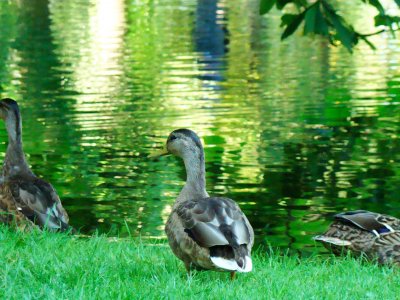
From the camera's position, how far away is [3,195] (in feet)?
Answer: 33.6

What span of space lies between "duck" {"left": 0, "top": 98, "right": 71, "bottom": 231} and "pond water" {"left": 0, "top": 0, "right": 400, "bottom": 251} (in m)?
0.85

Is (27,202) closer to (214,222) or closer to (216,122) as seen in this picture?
Answer: (214,222)

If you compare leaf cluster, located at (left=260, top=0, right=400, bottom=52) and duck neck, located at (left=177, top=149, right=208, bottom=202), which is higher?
leaf cluster, located at (left=260, top=0, right=400, bottom=52)

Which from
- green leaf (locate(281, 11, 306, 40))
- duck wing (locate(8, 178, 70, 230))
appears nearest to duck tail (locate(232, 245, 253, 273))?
duck wing (locate(8, 178, 70, 230))

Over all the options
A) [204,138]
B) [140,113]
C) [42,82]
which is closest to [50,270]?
[204,138]

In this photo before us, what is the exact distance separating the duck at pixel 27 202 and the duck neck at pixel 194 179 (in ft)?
5.64

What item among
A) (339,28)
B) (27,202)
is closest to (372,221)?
(339,28)

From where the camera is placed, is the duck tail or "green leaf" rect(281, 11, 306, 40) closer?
the duck tail

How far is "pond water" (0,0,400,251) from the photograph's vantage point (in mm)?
13672

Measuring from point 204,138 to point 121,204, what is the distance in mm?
4556

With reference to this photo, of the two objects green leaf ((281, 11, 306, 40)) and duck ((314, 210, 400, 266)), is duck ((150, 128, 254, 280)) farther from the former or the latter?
green leaf ((281, 11, 306, 40))

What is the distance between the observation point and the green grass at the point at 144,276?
23.1 feet

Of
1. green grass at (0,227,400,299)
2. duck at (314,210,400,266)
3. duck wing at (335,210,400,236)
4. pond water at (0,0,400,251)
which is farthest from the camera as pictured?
pond water at (0,0,400,251)

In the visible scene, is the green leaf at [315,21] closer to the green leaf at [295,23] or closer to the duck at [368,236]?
the green leaf at [295,23]
